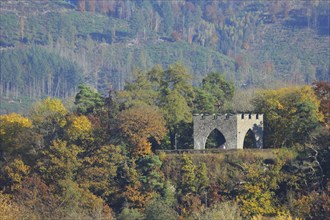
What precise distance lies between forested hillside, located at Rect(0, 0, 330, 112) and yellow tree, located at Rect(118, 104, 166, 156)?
71899mm

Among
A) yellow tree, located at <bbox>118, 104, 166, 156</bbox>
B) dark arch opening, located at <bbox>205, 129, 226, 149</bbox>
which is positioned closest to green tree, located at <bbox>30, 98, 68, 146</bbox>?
yellow tree, located at <bbox>118, 104, 166, 156</bbox>

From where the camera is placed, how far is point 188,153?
68.6 metres

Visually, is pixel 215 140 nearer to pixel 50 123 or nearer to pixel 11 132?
pixel 50 123

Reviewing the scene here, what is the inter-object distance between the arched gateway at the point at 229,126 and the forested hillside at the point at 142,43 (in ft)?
238

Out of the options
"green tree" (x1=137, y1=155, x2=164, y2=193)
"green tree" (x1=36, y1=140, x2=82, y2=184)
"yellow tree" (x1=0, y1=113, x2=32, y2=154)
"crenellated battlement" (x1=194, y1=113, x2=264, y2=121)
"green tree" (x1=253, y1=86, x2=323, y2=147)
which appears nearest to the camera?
"green tree" (x1=137, y1=155, x2=164, y2=193)

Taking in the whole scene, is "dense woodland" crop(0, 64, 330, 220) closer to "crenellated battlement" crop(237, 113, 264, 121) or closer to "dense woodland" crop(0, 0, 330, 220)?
"dense woodland" crop(0, 0, 330, 220)

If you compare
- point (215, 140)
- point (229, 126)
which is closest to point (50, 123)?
point (215, 140)

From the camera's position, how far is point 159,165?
67.6 metres

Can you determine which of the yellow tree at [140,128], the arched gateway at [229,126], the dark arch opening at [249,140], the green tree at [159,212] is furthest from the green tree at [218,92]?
the green tree at [159,212]

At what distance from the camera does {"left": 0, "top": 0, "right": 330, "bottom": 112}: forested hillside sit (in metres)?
156

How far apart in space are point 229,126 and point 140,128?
514 centimetres

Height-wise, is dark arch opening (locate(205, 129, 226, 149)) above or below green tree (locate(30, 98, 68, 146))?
below

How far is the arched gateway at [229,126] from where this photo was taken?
69938 millimetres

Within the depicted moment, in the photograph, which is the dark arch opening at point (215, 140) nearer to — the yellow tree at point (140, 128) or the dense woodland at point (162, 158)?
the dense woodland at point (162, 158)
